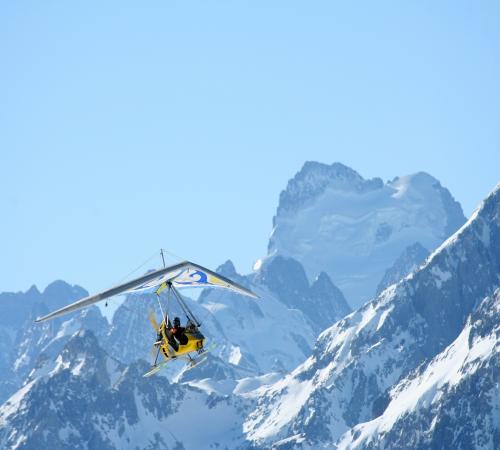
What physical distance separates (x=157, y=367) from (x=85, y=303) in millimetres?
7329

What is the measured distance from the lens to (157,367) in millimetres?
117000

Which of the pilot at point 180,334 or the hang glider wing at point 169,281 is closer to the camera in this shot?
the hang glider wing at point 169,281

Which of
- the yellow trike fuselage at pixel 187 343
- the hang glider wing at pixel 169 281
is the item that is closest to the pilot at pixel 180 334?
the yellow trike fuselage at pixel 187 343

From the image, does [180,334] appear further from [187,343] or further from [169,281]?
[169,281]

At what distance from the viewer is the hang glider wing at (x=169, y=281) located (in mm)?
118188

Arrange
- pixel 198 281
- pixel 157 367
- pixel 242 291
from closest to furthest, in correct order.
→ pixel 157 367 < pixel 242 291 < pixel 198 281

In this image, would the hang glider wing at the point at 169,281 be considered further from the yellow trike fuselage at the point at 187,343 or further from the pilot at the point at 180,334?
the pilot at the point at 180,334

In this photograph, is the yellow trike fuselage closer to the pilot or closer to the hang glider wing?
the pilot

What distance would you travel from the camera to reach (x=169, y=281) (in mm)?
122812

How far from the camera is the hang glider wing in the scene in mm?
118188

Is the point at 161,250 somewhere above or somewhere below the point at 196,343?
above

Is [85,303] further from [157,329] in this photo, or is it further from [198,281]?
[198,281]

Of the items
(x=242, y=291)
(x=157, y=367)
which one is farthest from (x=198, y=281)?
(x=157, y=367)

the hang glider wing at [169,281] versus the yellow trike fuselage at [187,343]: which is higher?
Result: the hang glider wing at [169,281]
